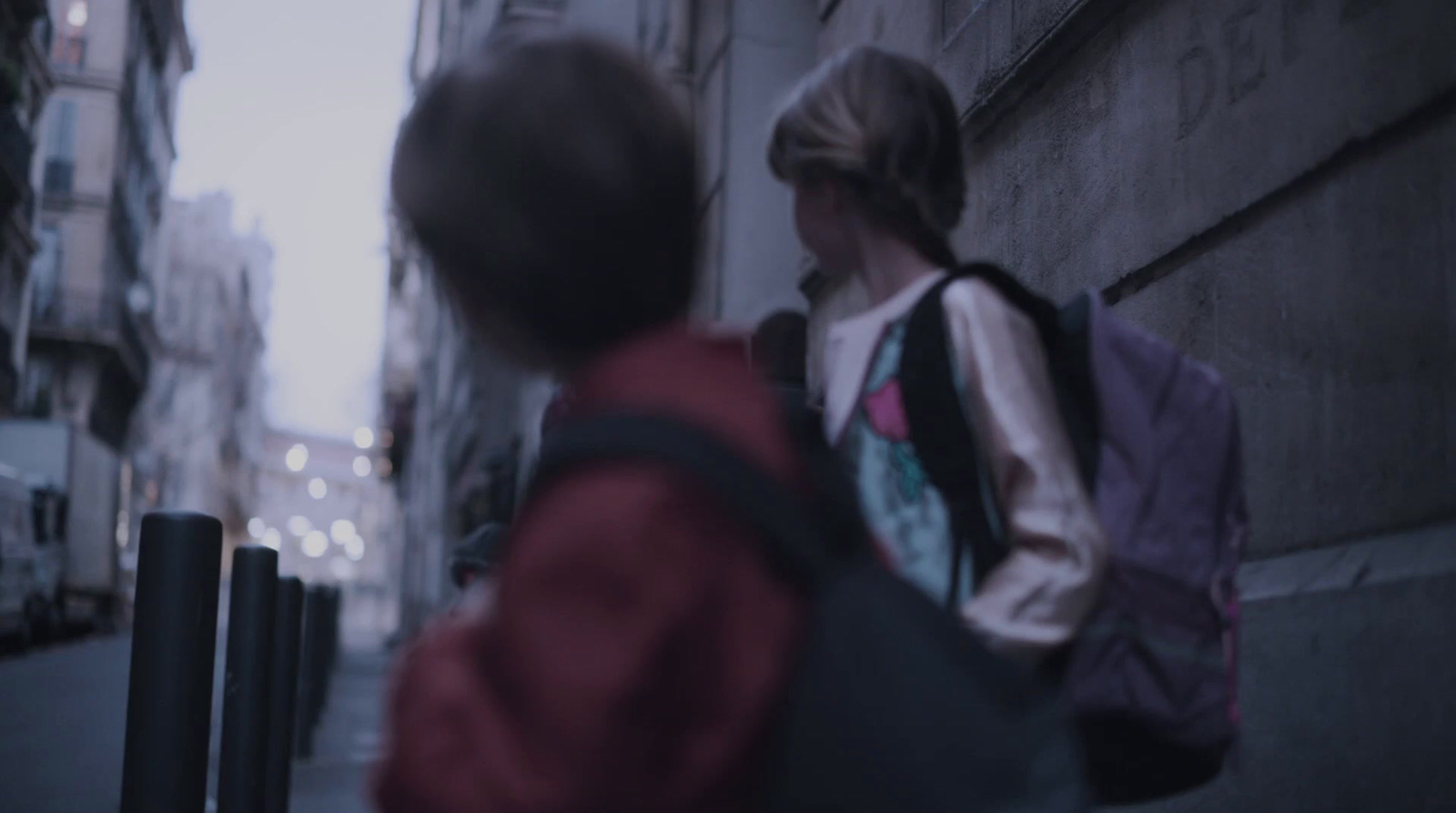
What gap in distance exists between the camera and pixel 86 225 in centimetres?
4388

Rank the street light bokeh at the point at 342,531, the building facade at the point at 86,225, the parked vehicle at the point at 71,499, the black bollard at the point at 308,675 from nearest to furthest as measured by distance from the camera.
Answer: the black bollard at the point at 308,675 → the parked vehicle at the point at 71,499 → the building facade at the point at 86,225 → the street light bokeh at the point at 342,531

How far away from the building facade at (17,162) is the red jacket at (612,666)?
101 feet

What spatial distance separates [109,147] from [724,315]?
131 ft

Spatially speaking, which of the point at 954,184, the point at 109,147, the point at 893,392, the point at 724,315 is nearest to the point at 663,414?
the point at 893,392

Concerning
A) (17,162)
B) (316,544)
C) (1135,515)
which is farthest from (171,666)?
(316,544)

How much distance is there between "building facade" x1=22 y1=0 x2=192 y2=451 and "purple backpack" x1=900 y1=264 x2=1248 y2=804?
4400 cm

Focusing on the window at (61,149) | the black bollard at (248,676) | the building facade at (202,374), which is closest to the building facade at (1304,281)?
the black bollard at (248,676)

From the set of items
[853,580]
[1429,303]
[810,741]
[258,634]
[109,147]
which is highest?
[109,147]

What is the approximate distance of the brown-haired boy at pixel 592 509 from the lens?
1.07 m

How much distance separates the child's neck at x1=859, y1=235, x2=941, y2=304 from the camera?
1.94m

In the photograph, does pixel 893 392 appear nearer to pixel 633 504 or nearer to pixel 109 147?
pixel 633 504

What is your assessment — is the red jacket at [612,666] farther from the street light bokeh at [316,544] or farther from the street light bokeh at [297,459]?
the street light bokeh at [297,459]

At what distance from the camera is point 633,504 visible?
42.6 inches

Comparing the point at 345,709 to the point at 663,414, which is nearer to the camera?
the point at 663,414
